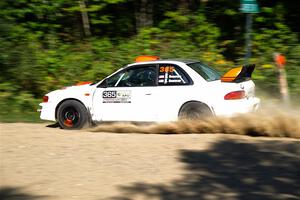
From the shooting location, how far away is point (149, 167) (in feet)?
24.2

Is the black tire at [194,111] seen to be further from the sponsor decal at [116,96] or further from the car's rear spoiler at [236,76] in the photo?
the sponsor decal at [116,96]

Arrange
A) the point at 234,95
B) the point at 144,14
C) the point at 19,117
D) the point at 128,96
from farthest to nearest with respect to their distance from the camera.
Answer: the point at 144,14
the point at 19,117
the point at 128,96
the point at 234,95

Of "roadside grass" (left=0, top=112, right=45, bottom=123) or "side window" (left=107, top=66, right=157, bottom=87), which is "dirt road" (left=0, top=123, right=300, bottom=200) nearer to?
"side window" (left=107, top=66, right=157, bottom=87)

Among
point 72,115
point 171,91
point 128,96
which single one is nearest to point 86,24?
point 72,115

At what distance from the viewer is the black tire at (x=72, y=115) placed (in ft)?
35.7

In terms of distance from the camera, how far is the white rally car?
32.6 ft

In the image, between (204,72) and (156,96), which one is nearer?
(156,96)

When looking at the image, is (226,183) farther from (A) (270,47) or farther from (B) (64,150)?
(A) (270,47)

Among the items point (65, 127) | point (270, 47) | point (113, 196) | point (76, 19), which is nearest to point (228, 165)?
point (113, 196)

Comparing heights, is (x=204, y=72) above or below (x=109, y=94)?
above

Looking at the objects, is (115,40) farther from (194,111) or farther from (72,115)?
(194,111)

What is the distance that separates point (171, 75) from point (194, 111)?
2.88 feet

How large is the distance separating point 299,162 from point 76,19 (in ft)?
48.8

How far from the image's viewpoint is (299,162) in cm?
734
